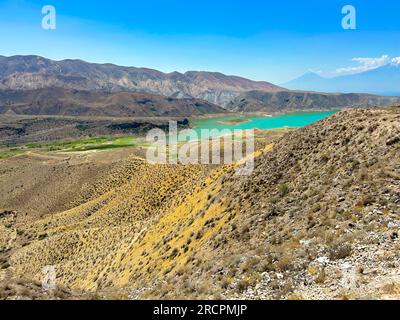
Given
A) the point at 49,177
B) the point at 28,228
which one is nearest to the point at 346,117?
the point at 28,228

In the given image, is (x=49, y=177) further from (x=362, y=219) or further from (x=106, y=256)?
(x=362, y=219)

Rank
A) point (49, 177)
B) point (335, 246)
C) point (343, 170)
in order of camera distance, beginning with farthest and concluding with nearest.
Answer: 1. point (49, 177)
2. point (343, 170)
3. point (335, 246)

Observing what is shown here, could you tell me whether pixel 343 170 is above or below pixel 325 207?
above

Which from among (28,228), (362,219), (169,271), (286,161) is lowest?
(28,228)

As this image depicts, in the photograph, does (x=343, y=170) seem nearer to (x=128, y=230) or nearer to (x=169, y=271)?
(x=169, y=271)

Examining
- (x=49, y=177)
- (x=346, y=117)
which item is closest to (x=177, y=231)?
(x=346, y=117)

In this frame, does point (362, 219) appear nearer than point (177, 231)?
Yes
